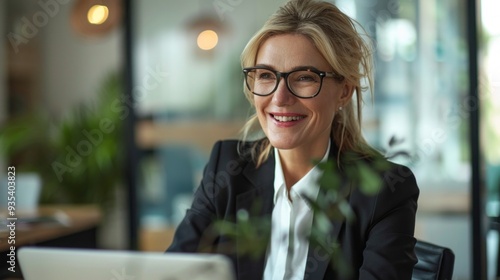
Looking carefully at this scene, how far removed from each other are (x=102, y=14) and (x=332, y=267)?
9.36ft

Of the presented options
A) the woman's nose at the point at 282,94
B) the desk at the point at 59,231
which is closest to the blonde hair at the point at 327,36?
the woman's nose at the point at 282,94

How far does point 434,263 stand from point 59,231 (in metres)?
1.80

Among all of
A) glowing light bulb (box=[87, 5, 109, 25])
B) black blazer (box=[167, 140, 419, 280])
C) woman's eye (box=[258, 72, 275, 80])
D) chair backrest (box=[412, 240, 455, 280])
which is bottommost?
chair backrest (box=[412, 240, 455, 280])

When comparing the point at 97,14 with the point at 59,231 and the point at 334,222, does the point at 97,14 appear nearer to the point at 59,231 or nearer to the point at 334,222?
the point at 59,231

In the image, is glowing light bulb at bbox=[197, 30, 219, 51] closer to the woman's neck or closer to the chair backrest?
the woman's neck

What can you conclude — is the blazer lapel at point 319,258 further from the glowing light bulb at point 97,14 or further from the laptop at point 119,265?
the glowing light bulb at point 97,14

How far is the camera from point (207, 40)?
5.16m

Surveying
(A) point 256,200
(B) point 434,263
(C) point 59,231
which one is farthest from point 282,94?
(C) point 59,231

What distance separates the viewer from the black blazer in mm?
1592

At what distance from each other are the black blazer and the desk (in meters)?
0.79

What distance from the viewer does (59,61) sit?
6602mm

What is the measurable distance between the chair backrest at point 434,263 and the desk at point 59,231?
1.32 meters

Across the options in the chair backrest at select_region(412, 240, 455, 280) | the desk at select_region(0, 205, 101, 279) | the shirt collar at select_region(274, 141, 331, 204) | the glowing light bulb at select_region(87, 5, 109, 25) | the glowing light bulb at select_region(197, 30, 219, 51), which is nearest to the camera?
the chair backrest at select_region(412, 240, 455, 280)

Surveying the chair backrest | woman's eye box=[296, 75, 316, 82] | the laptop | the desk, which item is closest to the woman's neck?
woman's eye box=[296, 75, 316, 82]
